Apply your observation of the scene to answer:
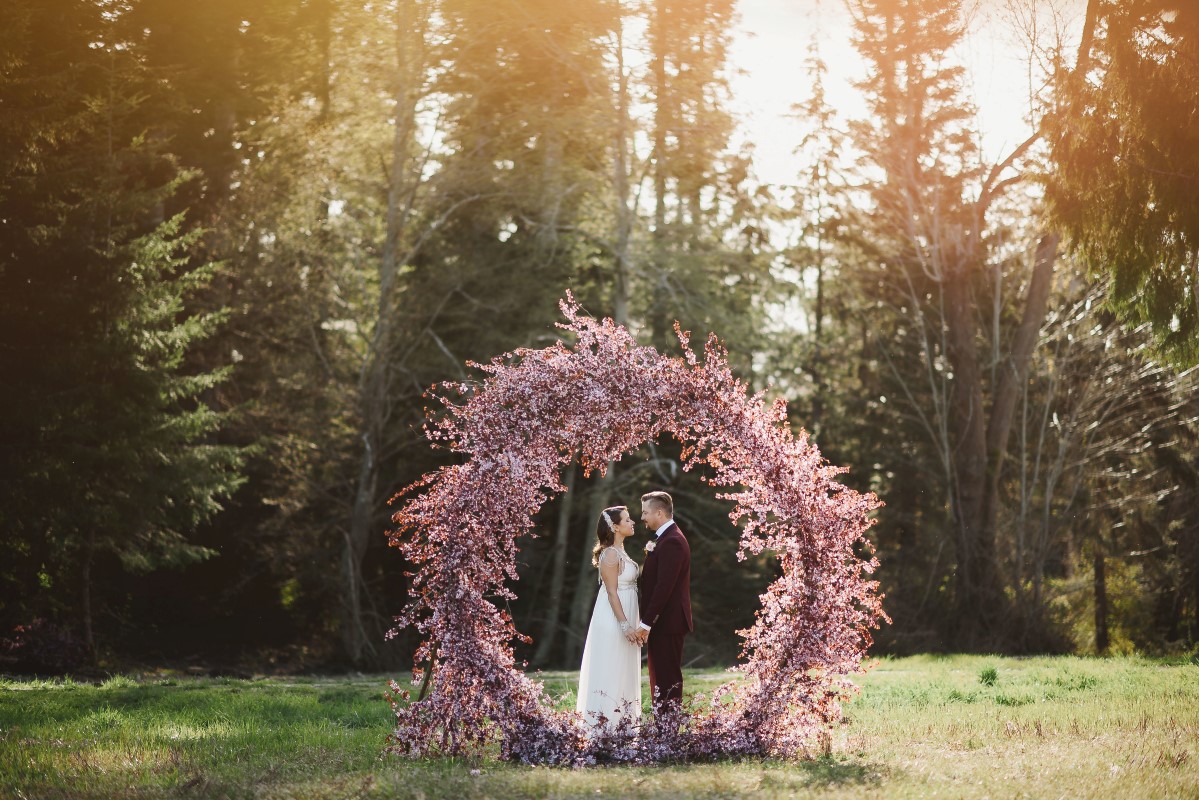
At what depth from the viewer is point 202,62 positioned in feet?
79.7

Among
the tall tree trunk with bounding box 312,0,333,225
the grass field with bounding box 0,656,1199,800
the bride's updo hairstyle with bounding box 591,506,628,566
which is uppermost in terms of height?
the tall tree trunk with bounding box 312,0,333,225

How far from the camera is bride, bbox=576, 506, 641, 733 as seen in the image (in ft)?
30.0

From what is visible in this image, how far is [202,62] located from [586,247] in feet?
29.8

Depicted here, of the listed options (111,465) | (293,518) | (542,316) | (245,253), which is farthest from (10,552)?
(542,316)

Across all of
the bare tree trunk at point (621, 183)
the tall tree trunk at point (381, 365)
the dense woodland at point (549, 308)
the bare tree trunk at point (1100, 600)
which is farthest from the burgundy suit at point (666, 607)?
the bare tree trunk at point (1100, 600)

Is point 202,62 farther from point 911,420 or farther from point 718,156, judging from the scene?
point 911,420

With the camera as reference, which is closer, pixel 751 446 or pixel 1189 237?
pixel 751 446

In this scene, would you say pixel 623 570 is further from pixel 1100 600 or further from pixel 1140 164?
pixel 1100 600

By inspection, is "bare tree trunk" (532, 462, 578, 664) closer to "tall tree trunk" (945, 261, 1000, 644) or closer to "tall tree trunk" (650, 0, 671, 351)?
"tall tree trunk" (650, 0, 671, 351)

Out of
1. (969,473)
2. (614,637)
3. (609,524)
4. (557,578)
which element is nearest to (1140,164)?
(609,524)

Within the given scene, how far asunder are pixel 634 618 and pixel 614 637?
→ 235 millimetres

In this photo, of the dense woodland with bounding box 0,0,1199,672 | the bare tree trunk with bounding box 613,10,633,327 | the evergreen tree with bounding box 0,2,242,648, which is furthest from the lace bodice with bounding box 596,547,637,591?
the bare tree trunk with bounding box 613,10,633,327

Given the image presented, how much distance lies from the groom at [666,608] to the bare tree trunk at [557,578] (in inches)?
614

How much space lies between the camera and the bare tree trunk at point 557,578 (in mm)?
24734
